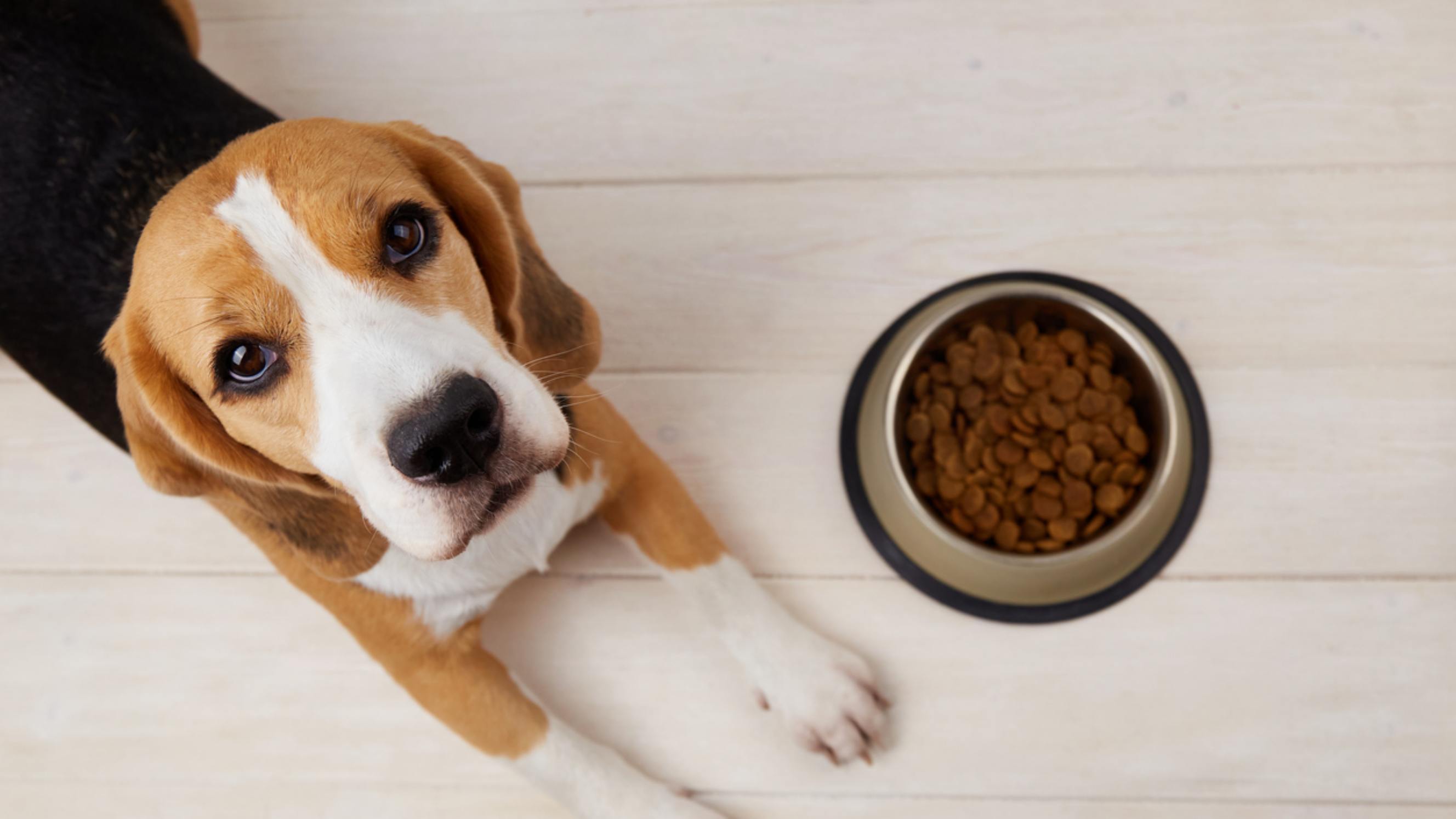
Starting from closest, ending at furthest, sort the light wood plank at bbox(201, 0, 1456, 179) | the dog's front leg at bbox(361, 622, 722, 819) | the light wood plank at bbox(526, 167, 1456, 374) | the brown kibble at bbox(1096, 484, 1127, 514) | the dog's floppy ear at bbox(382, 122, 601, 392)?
the dog's floppy ear at bbox(382, 122, 601, 392)
the dog's front leg at bbox(361, 622, 722, 819)
the brown kibble at bbox(1096, 484, 1127, 514)
the light wood plank at bbox(526, 167, 1456, 374)
the light wood plank at bbox(201, 0, 1456, 179)

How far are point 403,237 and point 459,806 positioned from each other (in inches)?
49.7

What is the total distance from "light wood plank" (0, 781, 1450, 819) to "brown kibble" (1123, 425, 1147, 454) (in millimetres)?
682

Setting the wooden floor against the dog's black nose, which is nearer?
the dog's black nose

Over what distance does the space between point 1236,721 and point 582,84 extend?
198cm

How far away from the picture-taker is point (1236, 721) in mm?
1959

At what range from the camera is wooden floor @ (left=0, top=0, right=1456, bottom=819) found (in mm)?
1976

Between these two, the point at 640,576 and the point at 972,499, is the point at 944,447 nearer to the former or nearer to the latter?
the point at 972,499

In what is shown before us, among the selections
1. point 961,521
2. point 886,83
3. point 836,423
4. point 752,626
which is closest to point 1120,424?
point 961,521

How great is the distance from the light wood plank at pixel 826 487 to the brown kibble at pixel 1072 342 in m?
0.34

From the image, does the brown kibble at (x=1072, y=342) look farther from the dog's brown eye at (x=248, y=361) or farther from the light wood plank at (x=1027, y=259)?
the dog's brown eye at (x=248, y=361)

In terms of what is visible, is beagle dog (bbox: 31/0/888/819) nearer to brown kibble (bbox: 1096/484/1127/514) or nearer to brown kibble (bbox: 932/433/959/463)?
brown kibble (bbox: 932/433/959/463)

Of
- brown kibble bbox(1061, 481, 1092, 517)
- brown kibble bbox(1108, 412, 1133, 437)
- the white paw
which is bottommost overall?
the white paw

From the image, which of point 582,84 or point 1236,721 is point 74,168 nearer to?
point 582,84

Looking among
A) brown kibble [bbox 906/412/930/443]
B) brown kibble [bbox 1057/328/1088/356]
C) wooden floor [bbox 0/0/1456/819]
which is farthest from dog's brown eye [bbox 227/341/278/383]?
brown kibble [bbox 1057/328/1088/356]
